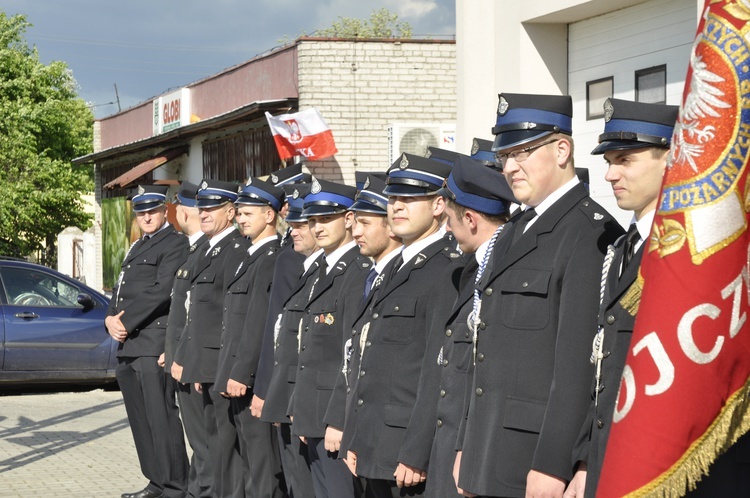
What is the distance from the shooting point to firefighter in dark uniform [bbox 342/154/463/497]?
17.4 ft

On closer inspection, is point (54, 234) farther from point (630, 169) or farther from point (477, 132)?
point (630, 169)

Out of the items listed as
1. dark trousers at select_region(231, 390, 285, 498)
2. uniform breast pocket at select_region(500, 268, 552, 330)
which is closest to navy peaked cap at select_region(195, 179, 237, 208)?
dark trousers at select_region(231, 390, 285, 498)

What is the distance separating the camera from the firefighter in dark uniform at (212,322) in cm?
815

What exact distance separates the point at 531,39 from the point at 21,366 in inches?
293

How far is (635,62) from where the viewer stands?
1023cm

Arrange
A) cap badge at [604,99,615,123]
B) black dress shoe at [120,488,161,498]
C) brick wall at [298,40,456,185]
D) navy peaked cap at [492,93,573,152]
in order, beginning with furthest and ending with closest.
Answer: brick wall at [298,40,456,185] → black dress shoe at [120,488,161,498] → navy peaked cap at [492,93,573,152] → cap badge at [604,99,615,123]

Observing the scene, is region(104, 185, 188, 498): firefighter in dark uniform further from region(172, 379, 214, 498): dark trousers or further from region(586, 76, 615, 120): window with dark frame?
region(586, 76, 615, 120): window with dark frame

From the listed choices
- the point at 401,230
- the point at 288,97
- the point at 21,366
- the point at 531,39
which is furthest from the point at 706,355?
the point at 288,97

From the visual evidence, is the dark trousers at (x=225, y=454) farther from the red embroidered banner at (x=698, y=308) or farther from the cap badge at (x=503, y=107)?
the red embroidered banner at (x=698, y=308)

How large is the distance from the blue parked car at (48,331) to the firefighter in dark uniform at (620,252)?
1172 cm

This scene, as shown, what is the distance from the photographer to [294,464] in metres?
7.09

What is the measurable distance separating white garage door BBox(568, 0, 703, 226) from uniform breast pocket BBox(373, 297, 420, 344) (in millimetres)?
4716

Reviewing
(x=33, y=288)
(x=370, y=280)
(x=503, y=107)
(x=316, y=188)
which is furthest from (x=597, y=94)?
(x=33, y=288)

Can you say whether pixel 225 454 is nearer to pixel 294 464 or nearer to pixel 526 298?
pixel 294 464
